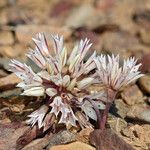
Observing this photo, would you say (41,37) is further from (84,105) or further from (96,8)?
(96,8)

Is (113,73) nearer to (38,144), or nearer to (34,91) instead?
(34,91)

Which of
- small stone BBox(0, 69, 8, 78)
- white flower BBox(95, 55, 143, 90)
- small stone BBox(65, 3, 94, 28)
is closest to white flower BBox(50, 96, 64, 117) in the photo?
white flower BBox(95, 55, 143, 90)

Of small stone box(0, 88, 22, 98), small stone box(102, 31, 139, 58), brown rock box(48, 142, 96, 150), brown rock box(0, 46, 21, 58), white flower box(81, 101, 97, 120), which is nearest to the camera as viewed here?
brown rock box(48, 142, 96, 150)

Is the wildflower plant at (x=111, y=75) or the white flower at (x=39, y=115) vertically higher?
the wildflower plant at (x=111, y=75)

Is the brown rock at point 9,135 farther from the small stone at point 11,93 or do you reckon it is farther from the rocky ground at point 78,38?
the small stone at point 11,93

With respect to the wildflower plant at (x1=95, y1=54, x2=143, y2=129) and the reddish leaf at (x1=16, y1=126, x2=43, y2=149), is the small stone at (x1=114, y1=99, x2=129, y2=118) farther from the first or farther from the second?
the reddish leaf at (x1=16, y1=126, x2=43, y2=149)

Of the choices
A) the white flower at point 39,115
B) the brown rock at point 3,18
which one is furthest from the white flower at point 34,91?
the brown rock at point 3,18

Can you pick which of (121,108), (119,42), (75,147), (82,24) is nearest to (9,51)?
(119,42)
